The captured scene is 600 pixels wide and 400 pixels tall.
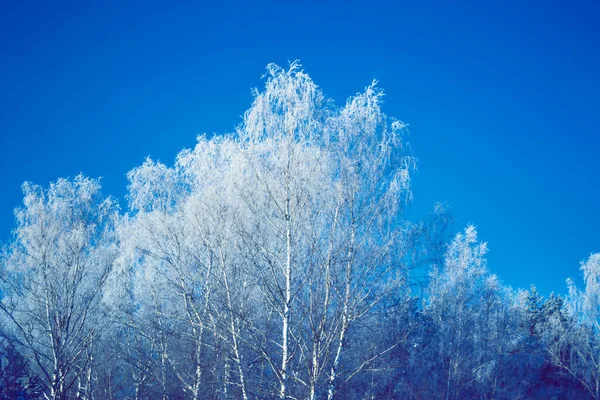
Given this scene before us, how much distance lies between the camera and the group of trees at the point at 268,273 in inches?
267

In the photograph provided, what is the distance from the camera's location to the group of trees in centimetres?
679

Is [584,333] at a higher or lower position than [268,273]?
higher

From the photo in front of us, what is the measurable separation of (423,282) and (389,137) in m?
2.70

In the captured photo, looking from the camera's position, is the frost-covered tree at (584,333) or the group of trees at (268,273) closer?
the group of trees at (268,273)

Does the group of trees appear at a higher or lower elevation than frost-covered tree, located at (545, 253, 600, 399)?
lower

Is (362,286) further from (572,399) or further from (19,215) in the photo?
(572,399)

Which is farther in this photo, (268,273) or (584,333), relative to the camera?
(584,333)

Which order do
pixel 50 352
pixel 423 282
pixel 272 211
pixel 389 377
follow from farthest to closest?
1. pixel 50 352
2. pixel 389 377
3. pixel 272 211
4. pixel 423 282

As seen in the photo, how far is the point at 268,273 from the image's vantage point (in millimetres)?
8008

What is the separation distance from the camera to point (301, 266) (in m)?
7.30

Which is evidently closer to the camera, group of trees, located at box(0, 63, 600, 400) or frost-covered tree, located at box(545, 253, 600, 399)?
group of trees, located at box(0, 63, 600, 400)

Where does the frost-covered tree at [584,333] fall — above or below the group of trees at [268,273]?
above

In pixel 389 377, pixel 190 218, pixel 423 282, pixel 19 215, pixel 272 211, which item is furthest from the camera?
pixel 19 215

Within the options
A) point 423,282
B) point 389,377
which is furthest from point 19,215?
point 423,282
